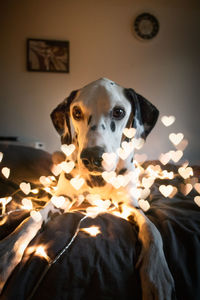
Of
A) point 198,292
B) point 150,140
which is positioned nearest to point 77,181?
point 198,292

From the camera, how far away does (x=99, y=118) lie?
1123 mm

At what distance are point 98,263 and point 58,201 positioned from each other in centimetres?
57

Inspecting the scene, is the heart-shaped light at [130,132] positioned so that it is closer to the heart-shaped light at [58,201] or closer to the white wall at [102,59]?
the heart-shaped light at [58,201]

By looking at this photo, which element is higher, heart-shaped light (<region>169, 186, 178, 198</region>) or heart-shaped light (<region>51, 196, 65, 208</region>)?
heart-shaped light (<region>51, 196, 65, 208</region>)

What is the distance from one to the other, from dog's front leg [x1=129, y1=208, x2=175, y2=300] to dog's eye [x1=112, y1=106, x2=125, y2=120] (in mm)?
656

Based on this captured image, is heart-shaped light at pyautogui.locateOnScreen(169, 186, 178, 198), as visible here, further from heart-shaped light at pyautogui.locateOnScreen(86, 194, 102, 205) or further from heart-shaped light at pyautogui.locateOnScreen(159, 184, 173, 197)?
heart-shaped light at pyautogui.locateOnScreen(86, 194, 102, 205)

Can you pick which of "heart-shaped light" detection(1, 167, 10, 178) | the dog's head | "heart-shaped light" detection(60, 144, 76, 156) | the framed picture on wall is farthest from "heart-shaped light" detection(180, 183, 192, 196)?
the framed picture on wall

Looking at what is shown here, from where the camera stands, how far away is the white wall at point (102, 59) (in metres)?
3.48

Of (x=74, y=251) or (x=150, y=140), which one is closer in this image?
(x=74, y=251)

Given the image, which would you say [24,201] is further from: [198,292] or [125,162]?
[198,292]

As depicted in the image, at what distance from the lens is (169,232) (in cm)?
81

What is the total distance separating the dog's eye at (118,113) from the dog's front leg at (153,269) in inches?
25.8

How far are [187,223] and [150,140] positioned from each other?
289 cm

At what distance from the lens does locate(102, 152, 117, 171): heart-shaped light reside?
961 millimetres
